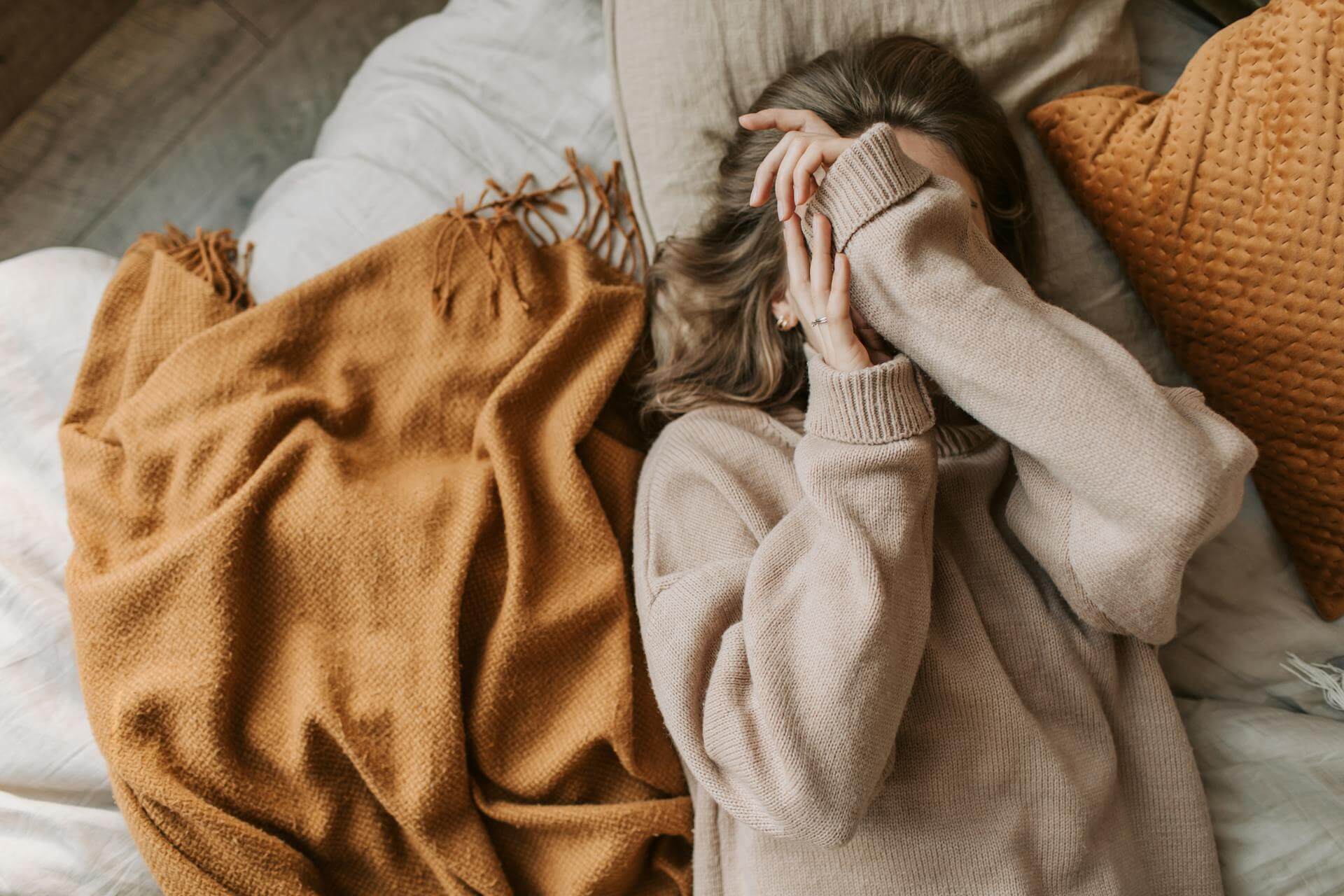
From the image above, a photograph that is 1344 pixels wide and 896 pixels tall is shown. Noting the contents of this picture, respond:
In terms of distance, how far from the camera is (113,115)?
5.01 feet

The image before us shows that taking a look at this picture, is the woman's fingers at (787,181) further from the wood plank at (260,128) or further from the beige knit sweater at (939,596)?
the wood plank at (260,128)

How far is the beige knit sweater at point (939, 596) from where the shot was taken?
767 millimetres

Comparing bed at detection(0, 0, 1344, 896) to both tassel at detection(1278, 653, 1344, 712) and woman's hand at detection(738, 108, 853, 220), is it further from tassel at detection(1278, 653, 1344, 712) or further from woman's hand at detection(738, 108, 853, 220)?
woman's hand at detection(738, 108, 853, 220)

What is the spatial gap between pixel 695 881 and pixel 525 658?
11.2 inches

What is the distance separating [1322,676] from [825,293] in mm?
705

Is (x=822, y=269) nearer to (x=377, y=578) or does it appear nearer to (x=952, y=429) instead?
(x=952, y=429)

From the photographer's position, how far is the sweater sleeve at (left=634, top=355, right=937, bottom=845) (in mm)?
760

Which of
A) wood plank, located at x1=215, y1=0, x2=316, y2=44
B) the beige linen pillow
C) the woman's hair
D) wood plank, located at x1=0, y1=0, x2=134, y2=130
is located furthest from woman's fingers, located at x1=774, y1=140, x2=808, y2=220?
wood plank, located at x1=0, y1=0, x2=134, y2=130

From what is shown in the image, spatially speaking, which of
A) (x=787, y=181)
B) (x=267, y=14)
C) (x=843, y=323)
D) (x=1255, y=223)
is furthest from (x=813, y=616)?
(x=267, y=14)

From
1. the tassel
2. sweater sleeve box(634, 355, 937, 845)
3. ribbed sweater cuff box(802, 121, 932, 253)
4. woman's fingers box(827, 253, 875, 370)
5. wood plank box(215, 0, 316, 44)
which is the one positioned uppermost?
wood plank box(215, 0, 316, 44)

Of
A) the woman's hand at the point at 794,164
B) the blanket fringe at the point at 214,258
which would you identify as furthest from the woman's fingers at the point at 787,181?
the blanket fringe at the point at 214,258

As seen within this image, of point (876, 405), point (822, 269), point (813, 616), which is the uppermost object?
point (822, 269)

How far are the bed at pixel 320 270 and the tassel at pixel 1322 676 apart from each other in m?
0.01

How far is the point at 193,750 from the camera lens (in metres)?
0.84
